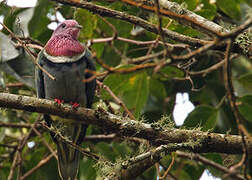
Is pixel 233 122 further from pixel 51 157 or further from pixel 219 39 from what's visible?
pixel 219 39

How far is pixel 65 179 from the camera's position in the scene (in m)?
3.34

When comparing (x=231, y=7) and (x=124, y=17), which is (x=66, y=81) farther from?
(x=231, y=7)

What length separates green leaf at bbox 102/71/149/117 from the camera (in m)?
3.36

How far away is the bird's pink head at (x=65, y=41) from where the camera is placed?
3.30 metres

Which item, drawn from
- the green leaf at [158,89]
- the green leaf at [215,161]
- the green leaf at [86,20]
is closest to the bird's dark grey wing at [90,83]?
the green leaf at [86,20]

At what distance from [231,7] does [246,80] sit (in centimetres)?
60

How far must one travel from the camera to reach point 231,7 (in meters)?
3.51

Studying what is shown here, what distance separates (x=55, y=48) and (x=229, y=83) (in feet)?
6.59

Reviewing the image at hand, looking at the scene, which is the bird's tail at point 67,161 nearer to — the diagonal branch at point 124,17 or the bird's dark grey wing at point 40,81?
the bird's dark grey wing at point 40,81

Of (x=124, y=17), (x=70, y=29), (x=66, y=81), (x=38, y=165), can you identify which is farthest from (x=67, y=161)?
(x=124, y=17)

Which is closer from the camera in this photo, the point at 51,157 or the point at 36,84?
the point at 36,84

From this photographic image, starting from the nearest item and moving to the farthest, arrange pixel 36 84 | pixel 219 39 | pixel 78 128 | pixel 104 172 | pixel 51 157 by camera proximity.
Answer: pixel 219 39 → pixel 104 172 → pixel 36 84 → pixel 78 128 → pixel 51 157

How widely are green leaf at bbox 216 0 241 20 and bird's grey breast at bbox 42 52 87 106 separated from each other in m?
1.19

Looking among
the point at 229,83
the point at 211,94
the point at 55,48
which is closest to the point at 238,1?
the point at 211,94
